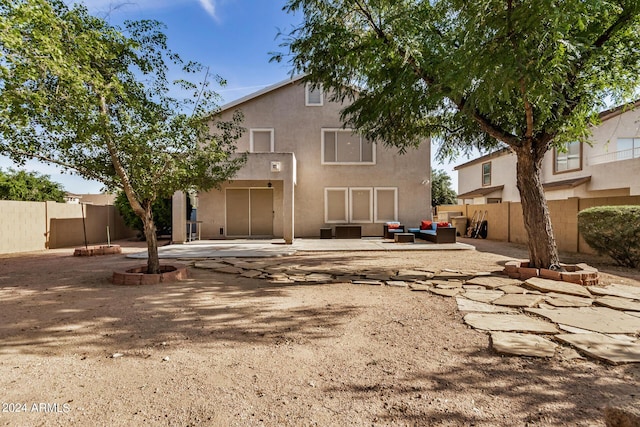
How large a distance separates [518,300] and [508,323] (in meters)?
1.16

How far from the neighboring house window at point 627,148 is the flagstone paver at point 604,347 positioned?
53.2 ft

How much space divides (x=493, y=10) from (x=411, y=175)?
1049cm

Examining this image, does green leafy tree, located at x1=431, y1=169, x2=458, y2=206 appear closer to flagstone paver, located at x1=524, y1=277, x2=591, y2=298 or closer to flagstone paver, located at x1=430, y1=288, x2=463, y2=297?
flagstone paver, located at x1=524, y1=277, x2=591, y2=298

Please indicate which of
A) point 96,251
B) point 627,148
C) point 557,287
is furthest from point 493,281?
point 627,148

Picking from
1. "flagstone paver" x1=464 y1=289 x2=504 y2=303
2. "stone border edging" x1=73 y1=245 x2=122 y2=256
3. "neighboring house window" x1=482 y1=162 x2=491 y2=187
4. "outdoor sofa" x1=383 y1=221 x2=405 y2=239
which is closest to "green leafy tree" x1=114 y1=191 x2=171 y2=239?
"stone border edging" x1=73 y1=245 x2=122 y2=256

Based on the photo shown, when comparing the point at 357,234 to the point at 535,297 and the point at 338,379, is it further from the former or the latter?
the point at 338,379

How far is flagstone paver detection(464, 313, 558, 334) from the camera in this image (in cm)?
365

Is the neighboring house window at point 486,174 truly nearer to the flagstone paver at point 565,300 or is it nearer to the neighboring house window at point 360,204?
the neighboring house window at point 360,204

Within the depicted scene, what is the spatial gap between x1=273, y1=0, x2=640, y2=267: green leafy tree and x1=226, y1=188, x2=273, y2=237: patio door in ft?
25.3

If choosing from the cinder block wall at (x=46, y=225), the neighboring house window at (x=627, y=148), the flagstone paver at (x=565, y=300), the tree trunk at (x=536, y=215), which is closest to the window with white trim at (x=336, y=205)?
the tree trunk at (x=536, y=215)

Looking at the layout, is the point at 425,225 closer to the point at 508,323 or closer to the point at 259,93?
the point at 259,93

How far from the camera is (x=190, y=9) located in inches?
320

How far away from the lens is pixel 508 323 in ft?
12.7

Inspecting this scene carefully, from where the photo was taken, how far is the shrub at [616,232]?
723 cm
